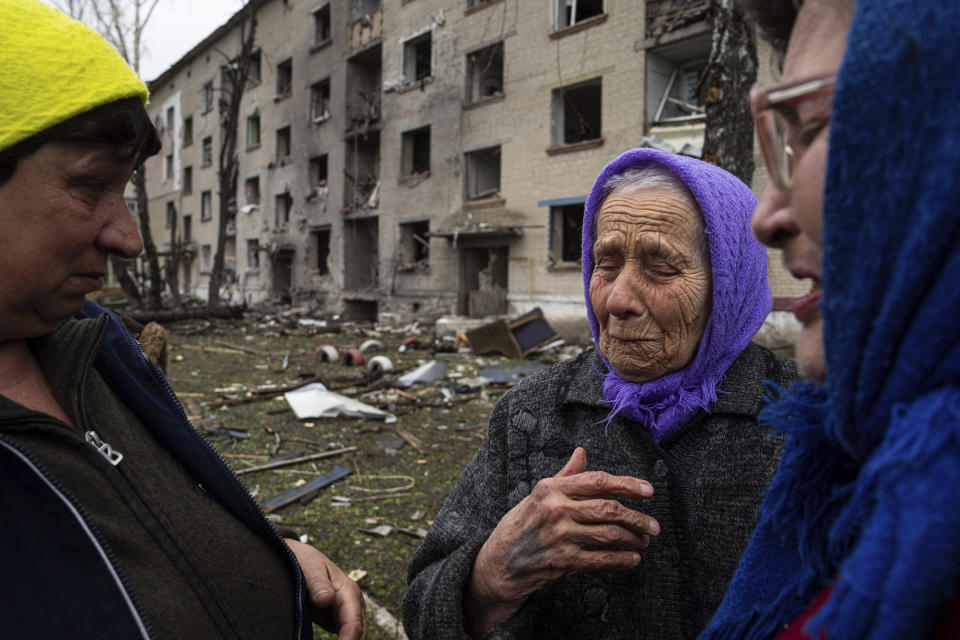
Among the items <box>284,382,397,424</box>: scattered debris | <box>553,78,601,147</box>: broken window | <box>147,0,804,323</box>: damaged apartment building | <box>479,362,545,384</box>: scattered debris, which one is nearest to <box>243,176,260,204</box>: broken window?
<box>147,0,804,323</box>: damaged apartment building

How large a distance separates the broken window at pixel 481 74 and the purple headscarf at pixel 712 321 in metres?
18.0

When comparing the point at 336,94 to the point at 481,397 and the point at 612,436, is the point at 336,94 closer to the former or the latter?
the point at 481,397

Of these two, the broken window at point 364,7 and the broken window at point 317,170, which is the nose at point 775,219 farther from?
the broken window at point 317,170

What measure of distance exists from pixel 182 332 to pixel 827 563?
18422mm

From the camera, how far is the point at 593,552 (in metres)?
1.32

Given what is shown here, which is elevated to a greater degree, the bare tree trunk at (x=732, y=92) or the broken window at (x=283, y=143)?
the broken window at (x=283, y=143)

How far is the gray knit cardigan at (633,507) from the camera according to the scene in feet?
4.71

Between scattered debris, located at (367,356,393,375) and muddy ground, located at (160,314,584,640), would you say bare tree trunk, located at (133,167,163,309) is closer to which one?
muddy ground, located at (160,314,584,640)

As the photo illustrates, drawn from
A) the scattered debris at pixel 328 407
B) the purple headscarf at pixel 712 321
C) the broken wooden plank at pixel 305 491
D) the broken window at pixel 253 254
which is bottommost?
the broken wooden plank at pixel 305 491

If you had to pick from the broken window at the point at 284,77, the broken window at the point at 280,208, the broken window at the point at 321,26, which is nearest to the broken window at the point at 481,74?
the broken window at the point at 321,26

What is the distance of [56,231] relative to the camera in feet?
3.92

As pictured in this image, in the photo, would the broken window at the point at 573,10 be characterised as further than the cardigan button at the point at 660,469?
Yes

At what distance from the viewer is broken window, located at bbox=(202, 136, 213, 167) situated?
33812mm

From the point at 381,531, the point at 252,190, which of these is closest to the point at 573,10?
the point at 381,531
